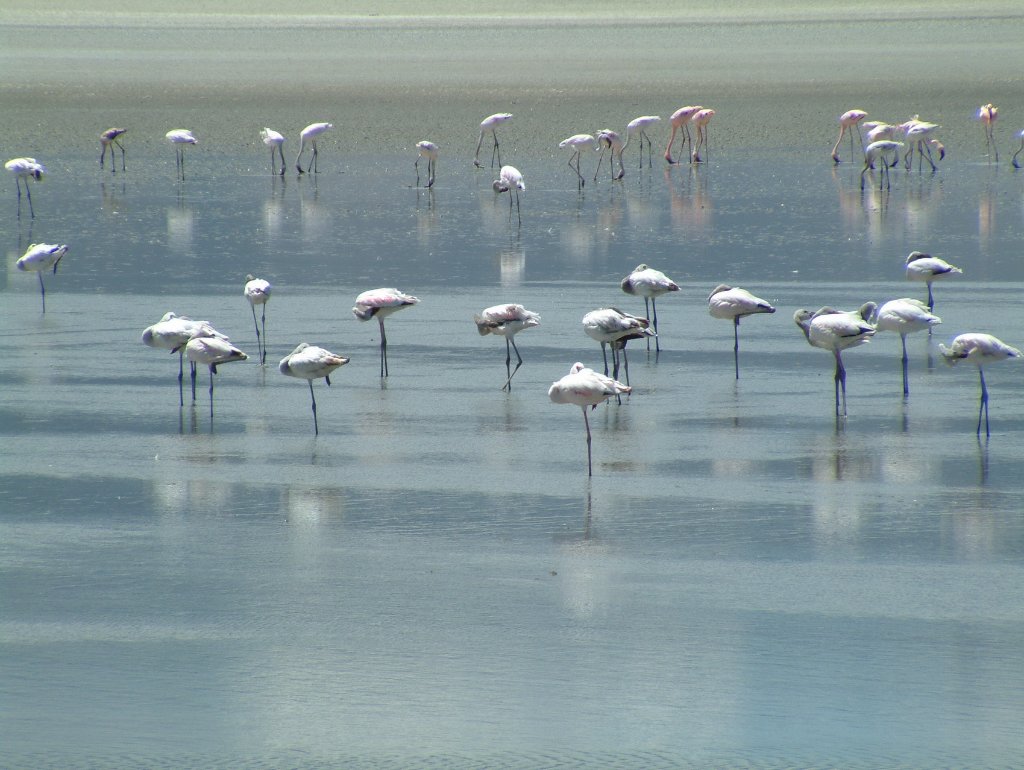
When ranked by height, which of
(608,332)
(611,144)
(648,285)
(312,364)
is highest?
Result: (611,144)

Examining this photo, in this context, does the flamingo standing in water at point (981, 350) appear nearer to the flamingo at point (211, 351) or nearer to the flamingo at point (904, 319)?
the flamingo at point (904, 319)

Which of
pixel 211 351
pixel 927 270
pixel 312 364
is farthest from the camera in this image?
pixel 927 270

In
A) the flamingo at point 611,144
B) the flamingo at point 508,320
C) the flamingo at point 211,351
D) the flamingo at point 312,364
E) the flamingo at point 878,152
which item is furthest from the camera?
the flamingo at point 611,144

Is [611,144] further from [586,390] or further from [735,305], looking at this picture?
[586,390]

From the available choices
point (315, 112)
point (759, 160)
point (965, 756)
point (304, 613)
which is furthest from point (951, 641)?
point (315, 112)

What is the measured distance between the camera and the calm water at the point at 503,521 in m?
5.68

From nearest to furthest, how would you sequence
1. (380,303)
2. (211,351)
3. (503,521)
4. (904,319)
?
(503,521), (211,351), (904,319), (380,303)

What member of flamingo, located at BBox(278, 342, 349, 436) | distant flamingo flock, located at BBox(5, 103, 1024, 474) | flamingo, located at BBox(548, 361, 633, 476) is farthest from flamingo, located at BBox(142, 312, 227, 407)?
flamingo, located at BBox(548, 361, 633, 476)

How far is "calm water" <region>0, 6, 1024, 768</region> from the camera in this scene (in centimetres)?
568

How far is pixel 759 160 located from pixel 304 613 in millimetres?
21563

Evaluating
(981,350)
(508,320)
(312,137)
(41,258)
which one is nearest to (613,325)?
(508,320)

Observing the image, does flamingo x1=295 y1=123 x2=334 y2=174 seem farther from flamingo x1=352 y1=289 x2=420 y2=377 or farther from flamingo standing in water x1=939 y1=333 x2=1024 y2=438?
flamingo standing in water x1=939 y1=333 x2=1024 y2=438

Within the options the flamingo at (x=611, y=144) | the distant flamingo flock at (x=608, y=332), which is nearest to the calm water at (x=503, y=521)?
the distant flamingo flock at (x=608, y=332)

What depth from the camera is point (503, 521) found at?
8047mm
